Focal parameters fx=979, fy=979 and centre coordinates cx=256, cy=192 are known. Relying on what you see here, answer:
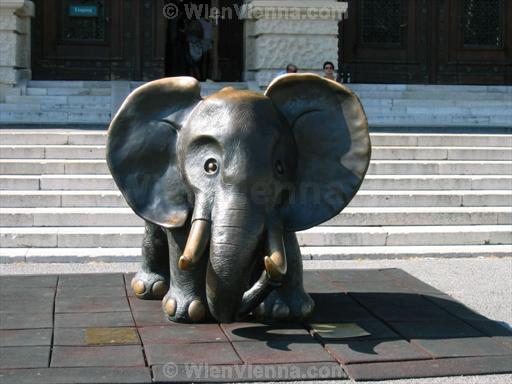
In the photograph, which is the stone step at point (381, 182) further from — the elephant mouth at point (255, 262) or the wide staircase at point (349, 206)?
the elephant mouth at point (255, 262)

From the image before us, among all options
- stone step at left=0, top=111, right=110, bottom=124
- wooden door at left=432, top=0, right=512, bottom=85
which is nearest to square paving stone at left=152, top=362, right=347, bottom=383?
stone step at left=0, top=111, right=110, bottom=124

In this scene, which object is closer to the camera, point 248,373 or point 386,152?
point 248,373

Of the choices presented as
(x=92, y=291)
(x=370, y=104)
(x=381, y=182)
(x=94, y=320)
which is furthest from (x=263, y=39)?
(x=94, y=320)

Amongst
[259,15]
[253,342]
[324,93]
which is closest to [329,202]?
[324,93]

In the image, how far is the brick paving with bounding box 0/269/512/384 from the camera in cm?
518

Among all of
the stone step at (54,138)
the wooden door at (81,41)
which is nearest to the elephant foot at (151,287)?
the stone step at (54,138)

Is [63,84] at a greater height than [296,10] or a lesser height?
lesser

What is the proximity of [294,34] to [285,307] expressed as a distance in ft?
33.2

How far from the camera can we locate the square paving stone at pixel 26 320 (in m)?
6.13

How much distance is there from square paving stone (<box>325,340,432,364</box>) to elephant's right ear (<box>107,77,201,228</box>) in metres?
1.61

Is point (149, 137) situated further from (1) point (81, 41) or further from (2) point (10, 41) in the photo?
(1) point (81, 41)

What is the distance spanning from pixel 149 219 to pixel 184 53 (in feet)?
37.6

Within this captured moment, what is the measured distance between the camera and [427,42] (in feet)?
57.3

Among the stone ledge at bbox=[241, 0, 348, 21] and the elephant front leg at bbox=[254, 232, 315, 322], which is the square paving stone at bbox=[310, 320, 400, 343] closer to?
the elephant front leg at bbox=[254, 232, 315, 322]
